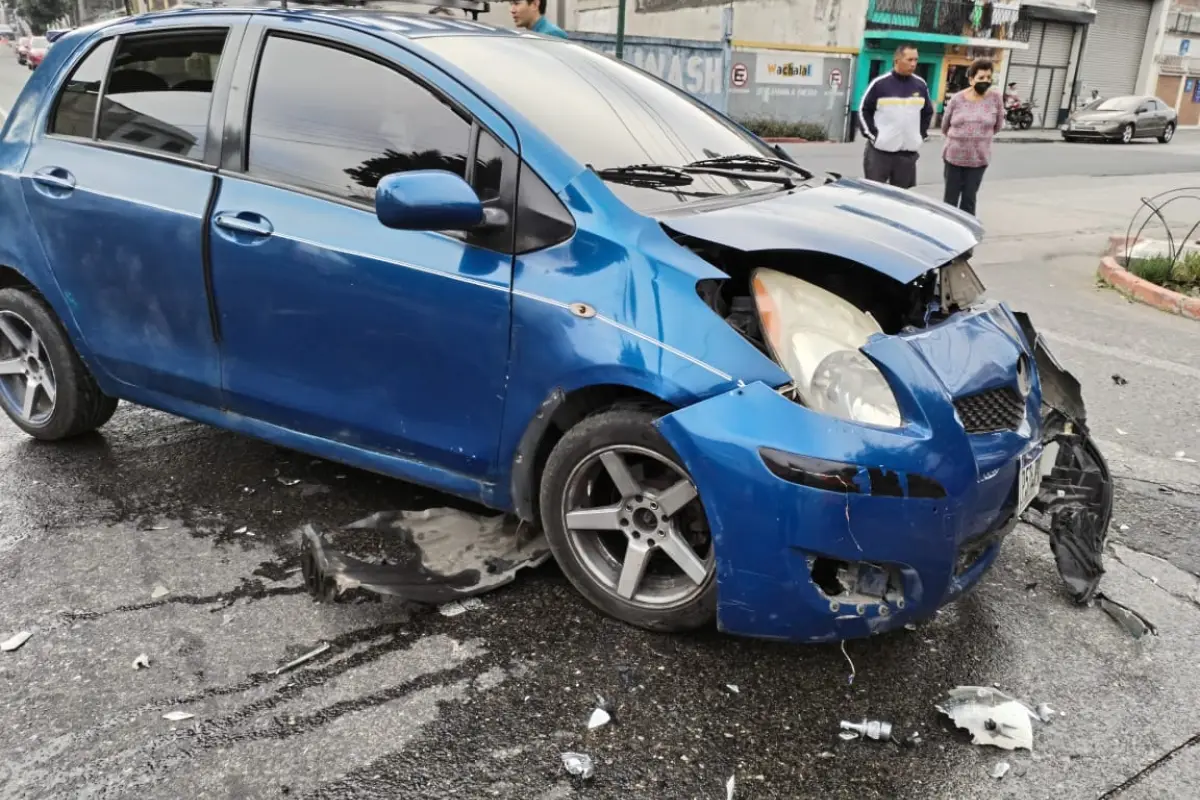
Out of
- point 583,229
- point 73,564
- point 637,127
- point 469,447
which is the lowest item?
point 73,564

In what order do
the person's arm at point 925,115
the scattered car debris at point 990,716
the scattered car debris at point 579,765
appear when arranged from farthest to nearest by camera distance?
the person's arm at point 925,115 < the scattered car debris at point 990,716 < the scattered car debris at point 579,765

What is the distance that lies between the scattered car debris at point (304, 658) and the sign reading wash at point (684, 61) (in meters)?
20.6

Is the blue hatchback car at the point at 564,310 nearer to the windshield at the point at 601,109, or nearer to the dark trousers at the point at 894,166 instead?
the windshield at the point at 601,109

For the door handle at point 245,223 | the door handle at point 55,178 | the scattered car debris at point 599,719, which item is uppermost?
the door handle at point 55,178

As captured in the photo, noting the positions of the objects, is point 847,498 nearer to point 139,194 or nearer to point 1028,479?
point 1028,479

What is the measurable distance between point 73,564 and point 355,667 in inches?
49.0

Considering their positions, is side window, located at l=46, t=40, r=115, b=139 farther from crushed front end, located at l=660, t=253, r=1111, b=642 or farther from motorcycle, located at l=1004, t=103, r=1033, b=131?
motorcycle, located at l=1004, t=103, r=1033, b=131

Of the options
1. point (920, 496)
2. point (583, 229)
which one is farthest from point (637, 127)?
point (920, 496)

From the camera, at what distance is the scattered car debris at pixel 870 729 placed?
7.91 feet

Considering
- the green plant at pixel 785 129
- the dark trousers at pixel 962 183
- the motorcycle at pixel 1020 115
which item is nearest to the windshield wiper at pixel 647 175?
the dark trousers at pixel 962 183

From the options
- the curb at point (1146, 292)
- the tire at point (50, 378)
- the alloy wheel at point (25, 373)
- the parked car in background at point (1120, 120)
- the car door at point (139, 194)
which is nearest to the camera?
the car door at point (139, 194)

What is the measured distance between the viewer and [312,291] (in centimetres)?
302

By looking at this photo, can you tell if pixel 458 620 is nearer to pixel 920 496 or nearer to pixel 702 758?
pixel 702 758

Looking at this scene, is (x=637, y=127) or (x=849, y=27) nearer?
(x=637, y=127)
